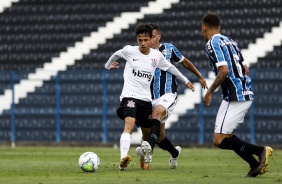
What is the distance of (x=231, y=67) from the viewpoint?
10.1 metres

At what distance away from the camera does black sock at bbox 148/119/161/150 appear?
36.8ft

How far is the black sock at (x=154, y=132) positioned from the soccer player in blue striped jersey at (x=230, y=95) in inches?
51.5

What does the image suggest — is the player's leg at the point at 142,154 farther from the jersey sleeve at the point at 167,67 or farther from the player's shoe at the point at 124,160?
the jersey sleeve at the point at 167,67

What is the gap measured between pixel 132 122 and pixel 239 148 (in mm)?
1708

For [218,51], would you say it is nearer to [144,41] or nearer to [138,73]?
[144,41]

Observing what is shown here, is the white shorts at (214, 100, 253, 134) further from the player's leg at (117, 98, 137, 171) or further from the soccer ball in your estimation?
the soccer ball

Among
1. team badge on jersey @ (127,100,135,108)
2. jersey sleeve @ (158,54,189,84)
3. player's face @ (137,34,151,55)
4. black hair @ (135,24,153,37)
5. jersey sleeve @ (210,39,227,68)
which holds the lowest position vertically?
team badge on jersey @ (127,100,135,108)

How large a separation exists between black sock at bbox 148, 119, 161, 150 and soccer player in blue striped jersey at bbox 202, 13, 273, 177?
4.29ft

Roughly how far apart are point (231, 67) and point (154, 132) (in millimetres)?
1713

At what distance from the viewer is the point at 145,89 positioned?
11523 mm

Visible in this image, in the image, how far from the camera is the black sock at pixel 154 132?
11.2 m

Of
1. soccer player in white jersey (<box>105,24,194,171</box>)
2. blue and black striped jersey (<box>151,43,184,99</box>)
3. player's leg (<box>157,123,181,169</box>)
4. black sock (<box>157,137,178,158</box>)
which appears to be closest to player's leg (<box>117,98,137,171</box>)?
soccer player in white jersey (<box>105,24,194,171</box>)

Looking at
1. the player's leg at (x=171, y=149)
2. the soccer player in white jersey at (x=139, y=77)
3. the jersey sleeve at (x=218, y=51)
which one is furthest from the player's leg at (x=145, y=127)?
the jersey sleeve at (x=218, y=51)

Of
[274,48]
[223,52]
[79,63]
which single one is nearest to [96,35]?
[79,63]
